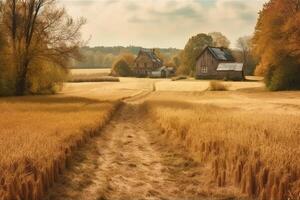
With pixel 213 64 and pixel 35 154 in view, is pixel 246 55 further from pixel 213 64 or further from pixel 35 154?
pixel 35 154

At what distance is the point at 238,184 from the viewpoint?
10086mm

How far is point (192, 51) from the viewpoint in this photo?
384 feet

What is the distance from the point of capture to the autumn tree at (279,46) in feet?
175

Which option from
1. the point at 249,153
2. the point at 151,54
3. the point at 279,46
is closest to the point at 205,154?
the point at 249,153

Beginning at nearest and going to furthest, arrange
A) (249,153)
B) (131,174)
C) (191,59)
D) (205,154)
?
(249,153) < (131,174) < (205,154) < (191,59)

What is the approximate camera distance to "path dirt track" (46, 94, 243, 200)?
9.87m

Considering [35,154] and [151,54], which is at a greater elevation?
[151,54]

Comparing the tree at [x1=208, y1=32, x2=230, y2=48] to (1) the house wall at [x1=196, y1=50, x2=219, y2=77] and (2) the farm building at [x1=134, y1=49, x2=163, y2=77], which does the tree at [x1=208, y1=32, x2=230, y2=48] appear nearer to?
(2) the farm building at [x1=134, y1=49, x2=163, y2=77]

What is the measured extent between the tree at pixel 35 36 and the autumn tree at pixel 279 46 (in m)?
24.9

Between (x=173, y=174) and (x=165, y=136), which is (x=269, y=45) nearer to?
(x=165, y=136)

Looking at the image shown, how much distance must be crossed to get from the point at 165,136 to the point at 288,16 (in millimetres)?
41444

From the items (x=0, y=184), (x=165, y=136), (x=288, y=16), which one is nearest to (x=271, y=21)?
(x=288, y=16)

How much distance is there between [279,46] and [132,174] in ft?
150

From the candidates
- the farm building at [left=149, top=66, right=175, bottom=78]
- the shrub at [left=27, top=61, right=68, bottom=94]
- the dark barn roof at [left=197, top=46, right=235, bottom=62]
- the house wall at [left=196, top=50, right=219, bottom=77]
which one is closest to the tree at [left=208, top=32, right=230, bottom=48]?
the farm building at [left=149, top=66, right=175, bottom=78]
